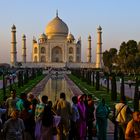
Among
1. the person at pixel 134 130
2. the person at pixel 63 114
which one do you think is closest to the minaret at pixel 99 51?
the person at pixel 63 114

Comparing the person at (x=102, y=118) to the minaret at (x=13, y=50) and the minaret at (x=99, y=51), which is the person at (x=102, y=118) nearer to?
the minaret at (x=99, y=51)

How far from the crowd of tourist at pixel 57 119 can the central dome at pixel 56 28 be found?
69.4 metres

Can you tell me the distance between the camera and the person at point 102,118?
6.79m

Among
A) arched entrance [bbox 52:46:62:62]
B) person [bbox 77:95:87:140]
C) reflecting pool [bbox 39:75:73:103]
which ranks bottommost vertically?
reflecting pool [bbox 39:75:73:103]

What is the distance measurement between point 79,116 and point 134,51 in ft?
113

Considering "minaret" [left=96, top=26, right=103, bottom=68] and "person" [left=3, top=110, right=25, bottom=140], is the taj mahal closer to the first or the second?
"minaret" [left=96, top=26, right=103, bottom=68]

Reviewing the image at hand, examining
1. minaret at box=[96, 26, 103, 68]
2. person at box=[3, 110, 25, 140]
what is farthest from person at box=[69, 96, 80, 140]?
minaret at box=[96, 26, 103, 68]

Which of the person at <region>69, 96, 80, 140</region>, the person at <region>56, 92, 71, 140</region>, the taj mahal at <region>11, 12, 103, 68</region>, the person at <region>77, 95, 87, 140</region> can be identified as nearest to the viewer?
the person at <region>56, 92, 71, 140</region>

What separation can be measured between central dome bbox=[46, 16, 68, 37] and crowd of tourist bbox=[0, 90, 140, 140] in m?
69.4

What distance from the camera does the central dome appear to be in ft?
250

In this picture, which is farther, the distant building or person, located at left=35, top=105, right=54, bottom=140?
the distant building

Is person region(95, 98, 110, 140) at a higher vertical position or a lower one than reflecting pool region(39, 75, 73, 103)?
higher

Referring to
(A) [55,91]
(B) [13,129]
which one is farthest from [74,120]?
(A) [55,91]

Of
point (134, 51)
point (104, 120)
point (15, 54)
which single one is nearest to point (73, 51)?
point (15, 54)
